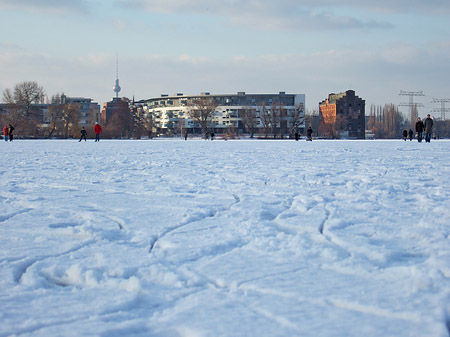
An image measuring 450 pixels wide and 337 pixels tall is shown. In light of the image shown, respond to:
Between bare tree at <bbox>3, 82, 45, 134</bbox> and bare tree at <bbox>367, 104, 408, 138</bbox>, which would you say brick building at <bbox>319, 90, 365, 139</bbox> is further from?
bare tree at <bbox>3, 82, 45, 134</bbox>

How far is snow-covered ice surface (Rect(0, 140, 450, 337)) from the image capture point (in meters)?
1.75

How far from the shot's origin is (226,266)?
2.42m

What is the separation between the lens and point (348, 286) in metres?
2.10

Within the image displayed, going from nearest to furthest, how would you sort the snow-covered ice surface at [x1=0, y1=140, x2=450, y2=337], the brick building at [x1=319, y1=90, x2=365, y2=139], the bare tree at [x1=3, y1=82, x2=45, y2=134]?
the snow-covered ice surface at [x1=0, y1=140, x2=450, y2=337] < the bare tree at [x1=3, y1=82, x2=45, y2=134] < the brick building at [x1=319, y1=90, x2=365, y2=139]

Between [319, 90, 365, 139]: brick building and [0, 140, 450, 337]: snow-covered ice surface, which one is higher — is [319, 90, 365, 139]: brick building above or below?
above

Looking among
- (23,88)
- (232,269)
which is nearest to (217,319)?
(232,269)

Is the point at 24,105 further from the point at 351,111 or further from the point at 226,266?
the point at 351,111

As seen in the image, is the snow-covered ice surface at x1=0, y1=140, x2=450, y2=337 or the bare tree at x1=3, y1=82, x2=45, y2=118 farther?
the bare tree at x1=3, y1=82, x2=45, y2=118

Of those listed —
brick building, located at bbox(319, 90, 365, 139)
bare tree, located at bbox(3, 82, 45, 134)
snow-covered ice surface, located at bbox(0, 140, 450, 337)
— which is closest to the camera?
snow-covered ice surface, located at bbox(0, 140, 450, 337)

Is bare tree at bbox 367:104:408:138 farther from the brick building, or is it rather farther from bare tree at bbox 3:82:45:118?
bare tree at bbox 3:82:45:118

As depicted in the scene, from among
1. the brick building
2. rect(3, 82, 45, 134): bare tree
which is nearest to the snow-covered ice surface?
rect(3, 82, 45, 134): bare tree

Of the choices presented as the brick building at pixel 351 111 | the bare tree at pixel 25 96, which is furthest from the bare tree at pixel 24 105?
the brick building at pixel 351 111

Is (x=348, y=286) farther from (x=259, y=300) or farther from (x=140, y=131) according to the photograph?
(x=140, y=131)

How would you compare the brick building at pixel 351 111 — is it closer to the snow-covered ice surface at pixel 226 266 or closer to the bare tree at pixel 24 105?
the bare tree at pixel 24 105
